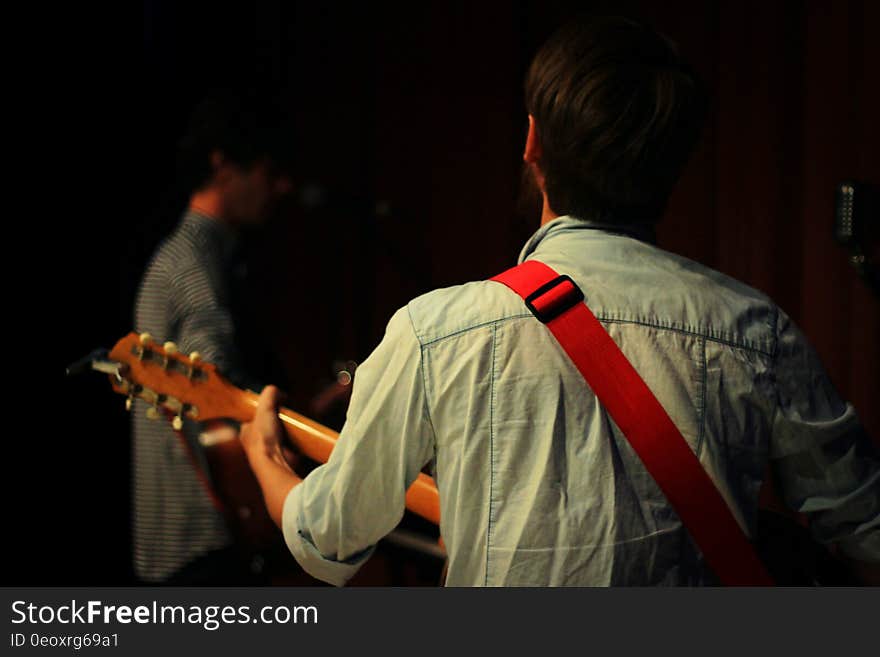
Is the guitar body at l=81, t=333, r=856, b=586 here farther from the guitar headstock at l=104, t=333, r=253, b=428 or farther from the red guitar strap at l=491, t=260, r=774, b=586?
the red guitar strap at l=491, t=260, r=774, b=586

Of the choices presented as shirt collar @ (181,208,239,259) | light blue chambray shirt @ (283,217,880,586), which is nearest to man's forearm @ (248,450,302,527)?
light blue chambray shirt @ (283,217,880,586)

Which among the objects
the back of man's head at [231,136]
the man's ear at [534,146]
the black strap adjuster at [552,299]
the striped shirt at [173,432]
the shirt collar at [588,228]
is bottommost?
the striped shirt at [173,432]

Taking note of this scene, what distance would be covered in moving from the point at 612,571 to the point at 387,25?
229 cm

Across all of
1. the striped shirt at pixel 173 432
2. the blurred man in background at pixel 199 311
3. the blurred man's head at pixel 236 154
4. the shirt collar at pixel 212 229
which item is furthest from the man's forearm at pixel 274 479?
the blurred man's head at pixel 236 154

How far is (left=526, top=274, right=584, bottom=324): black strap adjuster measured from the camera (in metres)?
0.94

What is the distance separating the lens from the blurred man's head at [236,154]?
2.31 metres

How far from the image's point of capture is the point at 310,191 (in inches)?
121

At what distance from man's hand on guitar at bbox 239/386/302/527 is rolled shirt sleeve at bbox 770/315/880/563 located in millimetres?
564

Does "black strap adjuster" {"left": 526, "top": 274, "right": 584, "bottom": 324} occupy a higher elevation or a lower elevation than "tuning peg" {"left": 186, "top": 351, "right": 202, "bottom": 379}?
higher

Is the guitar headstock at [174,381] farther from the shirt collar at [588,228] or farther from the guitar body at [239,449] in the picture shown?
the shirt collar at [588,228]

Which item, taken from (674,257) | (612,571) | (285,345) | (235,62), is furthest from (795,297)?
(235,62)

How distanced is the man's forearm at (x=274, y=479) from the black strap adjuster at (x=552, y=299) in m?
0.39

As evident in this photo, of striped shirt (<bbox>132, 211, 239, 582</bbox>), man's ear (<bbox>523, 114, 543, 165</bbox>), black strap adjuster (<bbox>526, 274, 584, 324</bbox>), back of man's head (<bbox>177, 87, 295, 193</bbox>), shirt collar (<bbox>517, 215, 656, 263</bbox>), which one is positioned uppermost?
back of man's head (<bbox>177, 87, 295, 193</bbox>)

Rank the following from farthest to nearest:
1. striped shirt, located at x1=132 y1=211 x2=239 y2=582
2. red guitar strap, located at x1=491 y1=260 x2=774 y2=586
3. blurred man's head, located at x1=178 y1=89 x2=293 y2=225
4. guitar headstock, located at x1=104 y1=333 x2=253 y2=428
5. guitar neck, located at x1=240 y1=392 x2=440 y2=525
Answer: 1. blurred man's head, located at x1=178 y1=89 x2=293 y2=225
2. striped shirt, located at x1=132 y1=211 x2=239 y2=582
3. guitar headstock, located at x1=104 y1=333 x2=253 y2=428
4. guitar neck, located at x1=240 y1=392 x2=440 y2=525
5. red guitar strap, located at x1=491 y1=260 x2=774 y2=586
